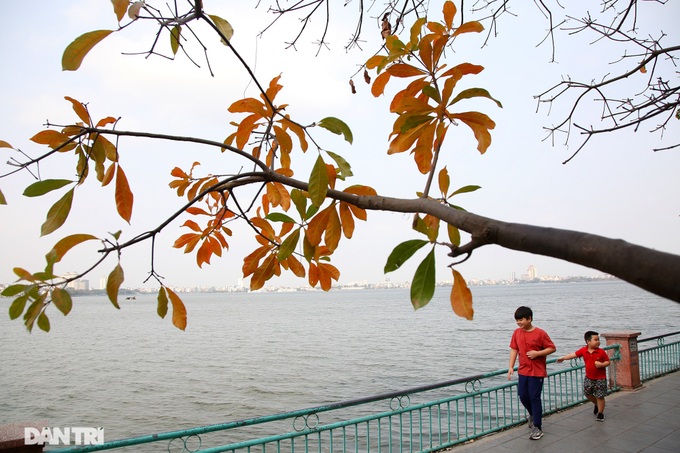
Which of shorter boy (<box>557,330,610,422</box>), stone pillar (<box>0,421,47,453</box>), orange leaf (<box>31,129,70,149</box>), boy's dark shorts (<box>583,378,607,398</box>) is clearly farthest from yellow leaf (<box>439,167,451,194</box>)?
boy's dark shorts (<box>583,378,607,398</box>)

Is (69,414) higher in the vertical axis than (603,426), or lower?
lower

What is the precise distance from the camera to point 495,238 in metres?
0.77

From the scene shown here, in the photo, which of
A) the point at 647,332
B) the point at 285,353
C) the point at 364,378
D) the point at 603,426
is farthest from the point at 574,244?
the point at 647,332

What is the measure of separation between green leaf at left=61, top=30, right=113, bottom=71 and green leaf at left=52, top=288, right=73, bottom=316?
429 millimetres

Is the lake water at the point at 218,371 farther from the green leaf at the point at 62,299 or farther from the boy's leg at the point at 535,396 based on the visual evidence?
the green leaf at the point at 62,299

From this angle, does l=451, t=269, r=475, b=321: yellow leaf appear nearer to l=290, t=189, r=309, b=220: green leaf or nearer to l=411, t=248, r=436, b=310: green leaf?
l=411, t=248, r=436, b=310: green leaf

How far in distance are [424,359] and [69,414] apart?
54.4 feet

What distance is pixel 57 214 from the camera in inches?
37.2

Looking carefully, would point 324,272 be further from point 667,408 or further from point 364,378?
point 364,378

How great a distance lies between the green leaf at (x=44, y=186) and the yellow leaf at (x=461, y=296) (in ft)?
2.53

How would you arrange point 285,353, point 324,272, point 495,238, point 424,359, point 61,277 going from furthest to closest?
point 285,353 < point 424,359 < point 324,272 < point 61,277 < point 495,238

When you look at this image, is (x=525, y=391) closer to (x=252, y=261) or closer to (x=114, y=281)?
(x=252, y=261)

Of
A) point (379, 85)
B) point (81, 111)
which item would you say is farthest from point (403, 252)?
point (81, 111)

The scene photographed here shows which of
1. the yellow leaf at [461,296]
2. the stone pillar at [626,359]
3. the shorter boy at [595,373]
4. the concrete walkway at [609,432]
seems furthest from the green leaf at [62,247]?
the stone pillar at [626,359]
